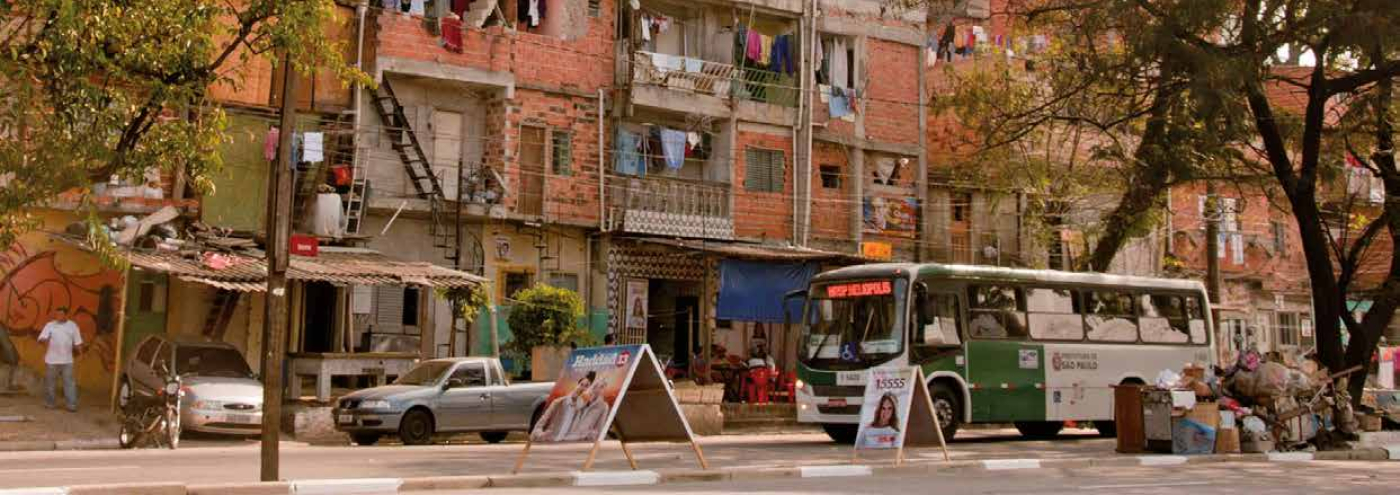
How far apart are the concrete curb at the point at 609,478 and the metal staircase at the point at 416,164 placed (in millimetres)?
14627

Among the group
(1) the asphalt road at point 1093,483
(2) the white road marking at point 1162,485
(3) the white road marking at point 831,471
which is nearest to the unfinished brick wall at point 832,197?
(1) the asphalt road at point 1093,483

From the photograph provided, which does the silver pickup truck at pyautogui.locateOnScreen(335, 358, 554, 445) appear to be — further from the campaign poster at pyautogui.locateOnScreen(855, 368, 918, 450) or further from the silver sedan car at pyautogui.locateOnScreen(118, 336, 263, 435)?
the campaign poster at pyautogui.locateOnScreen(855, 368, 918, 450)

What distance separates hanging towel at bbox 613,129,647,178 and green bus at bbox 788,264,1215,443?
918 centimetres

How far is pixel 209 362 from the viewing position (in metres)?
22.4

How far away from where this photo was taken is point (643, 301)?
1217 inches

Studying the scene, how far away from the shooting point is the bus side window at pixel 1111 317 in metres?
23.2

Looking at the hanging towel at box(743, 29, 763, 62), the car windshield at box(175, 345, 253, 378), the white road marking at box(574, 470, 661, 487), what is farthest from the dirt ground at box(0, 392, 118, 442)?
the hanging towel at box(743, 29, 763, 62)

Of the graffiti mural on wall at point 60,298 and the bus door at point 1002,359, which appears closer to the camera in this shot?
the bus door at point 1002,359

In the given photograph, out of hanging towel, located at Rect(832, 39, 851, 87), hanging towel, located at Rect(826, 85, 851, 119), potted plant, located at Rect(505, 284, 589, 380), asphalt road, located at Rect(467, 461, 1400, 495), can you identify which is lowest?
asphalt road, located at Rect(467, 461, 1400, 495)

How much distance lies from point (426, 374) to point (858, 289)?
22.9ft

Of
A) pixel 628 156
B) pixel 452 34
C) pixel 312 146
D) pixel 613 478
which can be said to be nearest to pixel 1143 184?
pixel 628 156

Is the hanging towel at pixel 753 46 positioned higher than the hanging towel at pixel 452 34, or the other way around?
the hanging towel at pixel 753 46

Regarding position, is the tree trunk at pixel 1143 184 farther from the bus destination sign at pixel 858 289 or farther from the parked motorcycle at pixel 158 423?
the parked motorcycle at pixel 158 423

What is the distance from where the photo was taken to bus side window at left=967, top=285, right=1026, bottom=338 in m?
21.7
